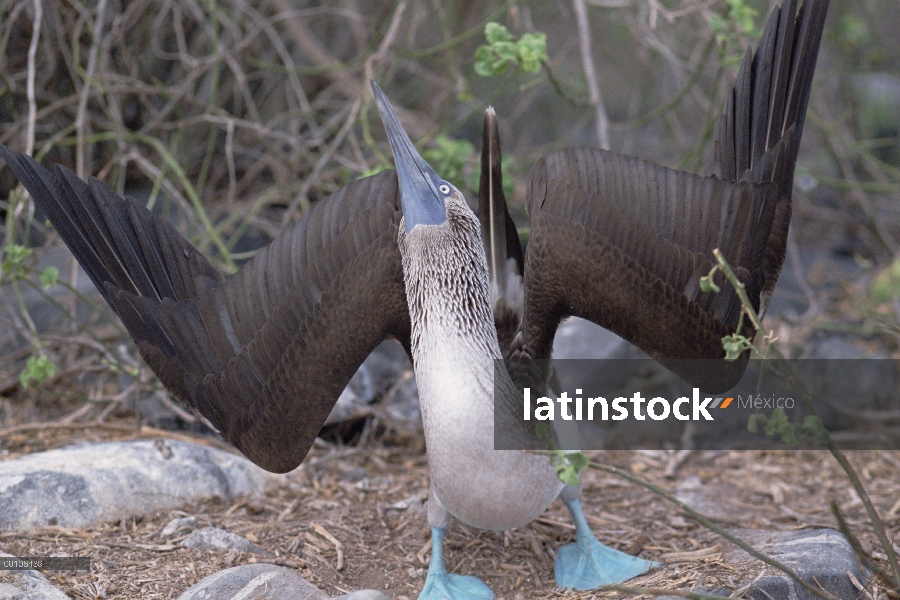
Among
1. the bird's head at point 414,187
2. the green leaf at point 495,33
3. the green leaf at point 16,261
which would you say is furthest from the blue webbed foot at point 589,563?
the green leaf at point 16,261

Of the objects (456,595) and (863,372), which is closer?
(456,595)

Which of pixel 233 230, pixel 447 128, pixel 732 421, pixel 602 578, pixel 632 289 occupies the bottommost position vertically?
pixel 732 421

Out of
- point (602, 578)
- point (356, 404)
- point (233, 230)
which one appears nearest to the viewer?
point (602, 578)

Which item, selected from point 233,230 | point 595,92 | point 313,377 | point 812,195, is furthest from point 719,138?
point 812,195

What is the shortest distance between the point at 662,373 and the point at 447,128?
2.25 metres

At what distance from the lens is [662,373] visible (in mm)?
5766

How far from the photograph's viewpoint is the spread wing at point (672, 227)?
330cm

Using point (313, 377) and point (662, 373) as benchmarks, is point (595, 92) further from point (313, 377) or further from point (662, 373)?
point (313, 377)

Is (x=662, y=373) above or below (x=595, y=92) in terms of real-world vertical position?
below

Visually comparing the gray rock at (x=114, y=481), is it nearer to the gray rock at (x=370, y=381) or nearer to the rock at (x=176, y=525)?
the rock at (x=176, y=525)

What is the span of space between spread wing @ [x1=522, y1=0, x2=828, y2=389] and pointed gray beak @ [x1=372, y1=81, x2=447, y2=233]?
0.41m

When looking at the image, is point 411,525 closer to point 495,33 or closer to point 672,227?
point 672,227

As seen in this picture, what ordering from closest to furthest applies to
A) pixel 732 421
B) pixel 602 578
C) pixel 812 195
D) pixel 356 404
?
pixel 602 578
pixel 356 404
pixel 732 421
pixel 812 195

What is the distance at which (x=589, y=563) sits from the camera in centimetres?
362
